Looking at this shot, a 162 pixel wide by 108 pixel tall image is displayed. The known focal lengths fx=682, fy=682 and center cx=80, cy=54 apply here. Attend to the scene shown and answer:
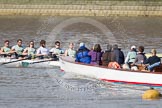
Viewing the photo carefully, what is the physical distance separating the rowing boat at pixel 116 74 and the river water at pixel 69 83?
0.25 m

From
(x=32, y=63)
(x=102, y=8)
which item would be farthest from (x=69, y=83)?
(x=102, y=8)

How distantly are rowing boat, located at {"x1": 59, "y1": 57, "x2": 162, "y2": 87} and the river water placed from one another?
248 mm

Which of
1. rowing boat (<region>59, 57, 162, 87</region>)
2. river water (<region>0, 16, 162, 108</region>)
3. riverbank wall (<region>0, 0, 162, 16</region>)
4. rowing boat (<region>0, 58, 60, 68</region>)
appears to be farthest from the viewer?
riverbank wall (<region>0, 0, 162, 16</region>)

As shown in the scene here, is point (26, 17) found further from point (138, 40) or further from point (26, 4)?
point (138, 40)

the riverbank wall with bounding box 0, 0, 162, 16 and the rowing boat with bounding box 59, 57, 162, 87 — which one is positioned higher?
the riverbank wall with bounding box 0, 0, 162, 16

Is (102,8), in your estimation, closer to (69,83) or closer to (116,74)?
(69,83)

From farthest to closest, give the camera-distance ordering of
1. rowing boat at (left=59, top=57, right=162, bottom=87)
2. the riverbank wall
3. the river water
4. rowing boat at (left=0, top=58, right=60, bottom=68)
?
the riverbank wall → rowing boat at (left=0, top=58, right=60, bottom=68) → rowing boat at (left=59, top=57, right=162, bottom=87) → the river water

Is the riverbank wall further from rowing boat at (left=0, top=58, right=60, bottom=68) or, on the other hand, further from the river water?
rowing boat at (left=0, top=58, right=60, bottom=68)

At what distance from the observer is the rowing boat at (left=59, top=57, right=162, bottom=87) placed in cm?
2612

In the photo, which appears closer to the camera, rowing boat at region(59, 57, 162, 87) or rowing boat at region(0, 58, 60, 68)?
rowing boat at region(59, 57, 162, 87)

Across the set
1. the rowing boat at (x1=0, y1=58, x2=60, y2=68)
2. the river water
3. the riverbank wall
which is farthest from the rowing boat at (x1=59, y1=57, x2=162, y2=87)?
the riverbank wall

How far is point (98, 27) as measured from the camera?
56.2m

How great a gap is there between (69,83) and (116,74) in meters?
2.17

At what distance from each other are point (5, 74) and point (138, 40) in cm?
1881
